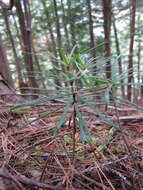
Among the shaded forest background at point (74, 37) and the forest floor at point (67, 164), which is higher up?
the shaded forest background at point (74, 37)

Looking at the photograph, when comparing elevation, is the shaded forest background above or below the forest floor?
above

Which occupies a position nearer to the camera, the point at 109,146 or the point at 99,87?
the point at 99,87

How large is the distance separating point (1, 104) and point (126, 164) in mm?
977

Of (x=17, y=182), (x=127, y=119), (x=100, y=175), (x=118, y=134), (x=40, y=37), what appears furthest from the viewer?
(x=40, y=37)

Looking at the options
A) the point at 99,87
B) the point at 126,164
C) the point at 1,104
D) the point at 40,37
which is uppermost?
the point at 40,37

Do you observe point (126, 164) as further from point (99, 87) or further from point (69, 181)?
point (99, 87)

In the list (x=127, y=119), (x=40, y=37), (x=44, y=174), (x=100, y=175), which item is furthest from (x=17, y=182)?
(x=40, y=37)

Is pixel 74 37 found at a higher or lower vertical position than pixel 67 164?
higher

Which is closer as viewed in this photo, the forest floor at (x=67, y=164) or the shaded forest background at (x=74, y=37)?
the forest floor at (x=67, y=164)

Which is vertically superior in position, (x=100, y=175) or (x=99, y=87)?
(x=99, y=87)

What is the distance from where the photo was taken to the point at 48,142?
84 centimetres

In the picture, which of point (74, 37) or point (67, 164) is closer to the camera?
point (67, 164)

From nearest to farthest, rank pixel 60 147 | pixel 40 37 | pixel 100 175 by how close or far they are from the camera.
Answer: pixel 100 175 → pixel 60 147 → pixel 40 37

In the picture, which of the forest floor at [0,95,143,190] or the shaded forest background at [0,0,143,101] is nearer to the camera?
the forest floor at [0,95,143,190]
